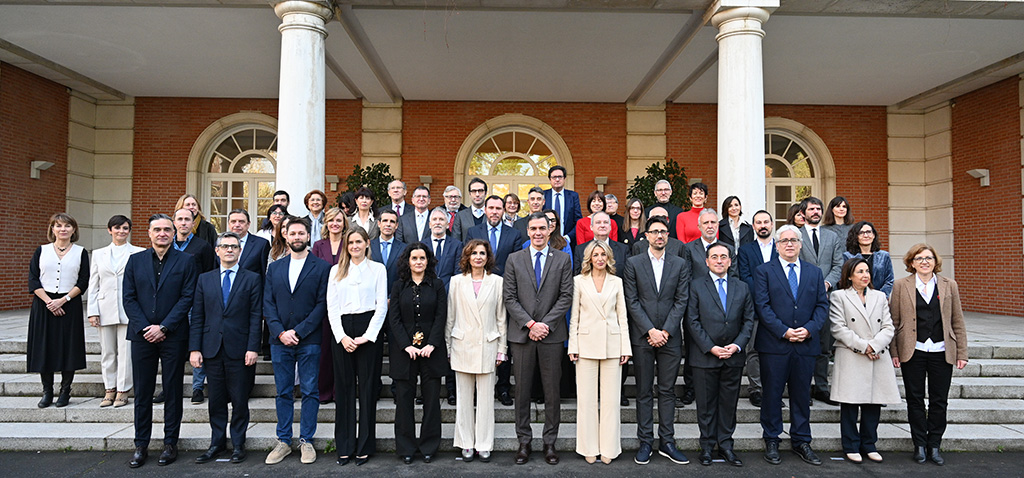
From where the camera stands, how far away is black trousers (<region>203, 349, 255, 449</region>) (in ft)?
13.5

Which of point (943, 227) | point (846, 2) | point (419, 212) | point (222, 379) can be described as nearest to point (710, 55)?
point (846, 2)

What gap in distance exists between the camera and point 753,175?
249 inches

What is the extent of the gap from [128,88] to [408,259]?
10.1 m

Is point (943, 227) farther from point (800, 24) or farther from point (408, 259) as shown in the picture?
point (408, 259)

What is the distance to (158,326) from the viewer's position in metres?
4.13

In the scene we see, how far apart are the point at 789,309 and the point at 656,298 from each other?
3.29 ft

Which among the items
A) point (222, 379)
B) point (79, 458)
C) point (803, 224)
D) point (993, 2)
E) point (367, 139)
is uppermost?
point (993, 2)

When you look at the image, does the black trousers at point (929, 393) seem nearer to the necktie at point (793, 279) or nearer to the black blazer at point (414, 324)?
the necktie at point (793, 279)

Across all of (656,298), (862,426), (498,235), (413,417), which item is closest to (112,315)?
(413,417)

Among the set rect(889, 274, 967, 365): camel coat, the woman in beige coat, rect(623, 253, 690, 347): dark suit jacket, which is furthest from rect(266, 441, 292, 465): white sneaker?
rect(889, 274, 967, 365): camel coat

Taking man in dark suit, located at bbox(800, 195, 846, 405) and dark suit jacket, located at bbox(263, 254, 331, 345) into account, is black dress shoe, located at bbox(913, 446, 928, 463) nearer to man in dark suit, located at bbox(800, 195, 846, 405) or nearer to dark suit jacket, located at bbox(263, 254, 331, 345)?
man in dark suit, located at bbox(800, 195, 846, 405)

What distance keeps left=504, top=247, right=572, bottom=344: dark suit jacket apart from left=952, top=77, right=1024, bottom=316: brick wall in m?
10.2

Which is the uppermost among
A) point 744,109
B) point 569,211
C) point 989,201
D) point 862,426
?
point 744,109

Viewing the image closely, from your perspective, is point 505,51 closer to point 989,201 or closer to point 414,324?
point 414,324
